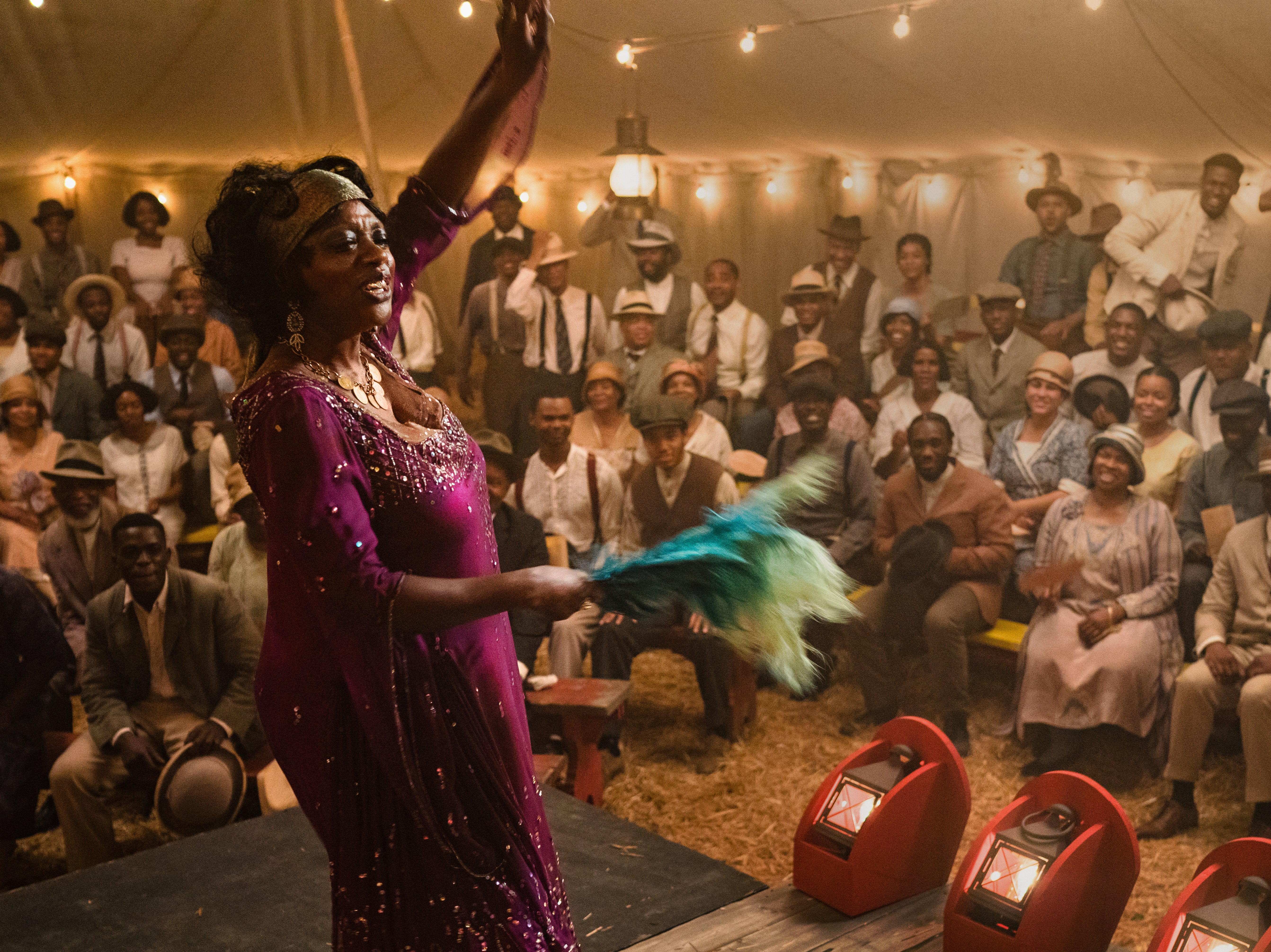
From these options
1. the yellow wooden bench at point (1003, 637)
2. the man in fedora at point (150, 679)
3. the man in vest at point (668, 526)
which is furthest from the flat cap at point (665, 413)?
the man in fedora at point (150, 679)

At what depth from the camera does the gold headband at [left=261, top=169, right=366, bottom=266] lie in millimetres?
1584

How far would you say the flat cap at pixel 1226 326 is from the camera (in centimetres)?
458

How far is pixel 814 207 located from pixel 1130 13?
1669 mm

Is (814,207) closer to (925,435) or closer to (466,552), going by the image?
(925,435)

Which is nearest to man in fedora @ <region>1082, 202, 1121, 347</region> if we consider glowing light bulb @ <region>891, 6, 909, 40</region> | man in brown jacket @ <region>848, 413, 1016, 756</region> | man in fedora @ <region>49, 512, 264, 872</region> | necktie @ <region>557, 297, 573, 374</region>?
man in brown jacket @ <region>848, 413, 1016, 756</region>

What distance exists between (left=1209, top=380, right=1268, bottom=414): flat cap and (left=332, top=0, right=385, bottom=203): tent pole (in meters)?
4.18

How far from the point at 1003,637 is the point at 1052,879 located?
2.68m

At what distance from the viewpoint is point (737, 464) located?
5953 millimetres

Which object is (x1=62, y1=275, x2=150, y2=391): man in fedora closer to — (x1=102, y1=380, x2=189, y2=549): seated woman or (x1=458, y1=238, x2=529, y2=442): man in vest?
(x1=102, y1=380, x2=189, y2=549): seated woman

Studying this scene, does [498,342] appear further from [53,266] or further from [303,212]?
[303,212]

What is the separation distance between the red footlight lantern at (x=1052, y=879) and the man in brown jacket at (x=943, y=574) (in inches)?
94.8

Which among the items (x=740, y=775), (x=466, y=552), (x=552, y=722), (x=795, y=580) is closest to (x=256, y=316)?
(x=466, y=552)

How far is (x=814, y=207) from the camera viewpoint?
5801mm

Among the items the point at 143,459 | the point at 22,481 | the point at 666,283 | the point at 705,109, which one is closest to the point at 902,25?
the point at 705,109
